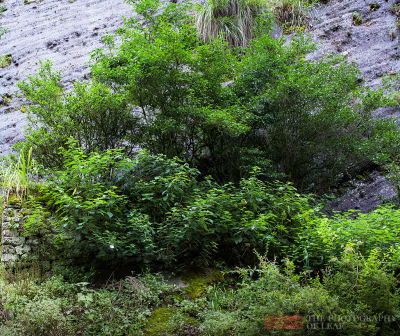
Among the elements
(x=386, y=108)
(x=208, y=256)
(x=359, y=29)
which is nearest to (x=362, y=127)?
(x=386, y=108)

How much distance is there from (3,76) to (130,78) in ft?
27.3

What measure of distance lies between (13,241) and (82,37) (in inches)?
387

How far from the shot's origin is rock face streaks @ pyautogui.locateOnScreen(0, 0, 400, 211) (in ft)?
31.6

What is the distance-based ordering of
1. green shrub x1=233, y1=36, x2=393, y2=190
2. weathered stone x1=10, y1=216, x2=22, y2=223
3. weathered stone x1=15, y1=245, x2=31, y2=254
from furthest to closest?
green shrub x1=233, y1=36, x2=393, y2=190
weathered stone x1=10, y1=216, x2=22, y2=223
weathered stone x1=15, y1=245, x2=31, y2=254

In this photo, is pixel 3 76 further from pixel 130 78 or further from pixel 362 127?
pixel 362 127

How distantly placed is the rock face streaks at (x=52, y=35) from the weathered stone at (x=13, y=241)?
6.79 meters

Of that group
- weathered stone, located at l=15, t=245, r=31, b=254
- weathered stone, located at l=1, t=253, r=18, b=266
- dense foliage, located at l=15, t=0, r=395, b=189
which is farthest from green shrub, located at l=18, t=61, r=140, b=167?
weathered stone, located at l=1, t=253, r=18, b=266

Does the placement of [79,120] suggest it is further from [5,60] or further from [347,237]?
[5,60]

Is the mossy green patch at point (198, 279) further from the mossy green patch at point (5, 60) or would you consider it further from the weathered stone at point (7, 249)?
the mossy green patch at point (5, 60)

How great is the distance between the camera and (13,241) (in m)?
4.44

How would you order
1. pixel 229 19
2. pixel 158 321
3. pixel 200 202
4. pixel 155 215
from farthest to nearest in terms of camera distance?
1. pixel 229 19
2. pixel 155 215
3. pixel 200 202
4. pixel 158 321

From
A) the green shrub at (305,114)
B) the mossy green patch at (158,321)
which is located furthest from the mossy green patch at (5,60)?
the mossy green patch at (158,321)

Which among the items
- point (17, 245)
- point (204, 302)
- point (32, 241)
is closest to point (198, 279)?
point (204, 302)

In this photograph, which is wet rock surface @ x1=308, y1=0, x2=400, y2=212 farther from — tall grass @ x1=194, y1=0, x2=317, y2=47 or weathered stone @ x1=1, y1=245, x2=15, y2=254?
weathered stone @ x1=1, y1=245, x2=15, y2=254
